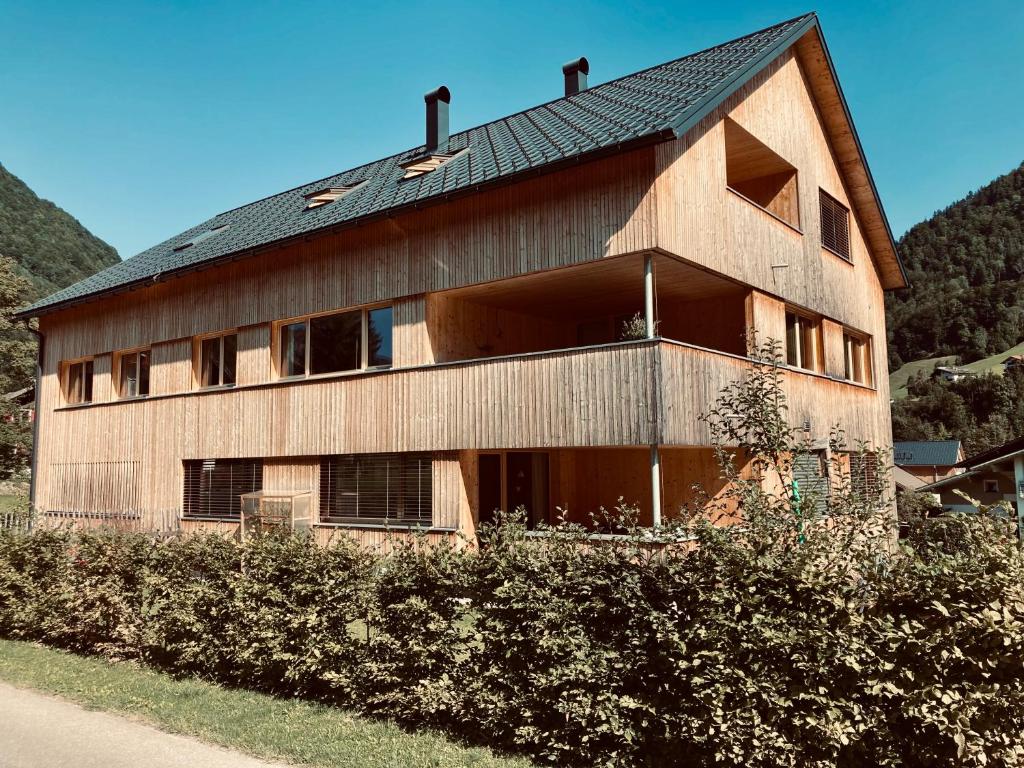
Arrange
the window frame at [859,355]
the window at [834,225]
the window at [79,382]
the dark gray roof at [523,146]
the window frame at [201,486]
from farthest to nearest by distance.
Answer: the window at [79,382]
the window frame at [859,355]
the window at [834,225]
the window frame at [201,486]
the dark gray roof at [523,146]

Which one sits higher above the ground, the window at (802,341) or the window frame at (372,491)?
the window at (802,341)

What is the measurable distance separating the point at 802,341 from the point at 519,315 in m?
6.27

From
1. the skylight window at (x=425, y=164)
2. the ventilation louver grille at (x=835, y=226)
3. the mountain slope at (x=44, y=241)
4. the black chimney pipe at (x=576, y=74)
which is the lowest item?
the ventilation louver grille at (x=835, y=226)

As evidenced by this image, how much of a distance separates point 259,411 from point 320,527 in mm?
3119

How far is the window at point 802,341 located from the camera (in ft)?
52.7

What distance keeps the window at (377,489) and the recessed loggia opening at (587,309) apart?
226cm

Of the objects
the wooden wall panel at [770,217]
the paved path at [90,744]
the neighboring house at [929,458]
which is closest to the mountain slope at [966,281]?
the neighboring house at [929,458]

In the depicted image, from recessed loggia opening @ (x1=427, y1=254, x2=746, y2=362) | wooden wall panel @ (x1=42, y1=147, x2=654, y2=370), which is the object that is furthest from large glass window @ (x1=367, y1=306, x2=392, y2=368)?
recessed loggia opening @ (x1=427, y1=254, x2=746, y2=362)

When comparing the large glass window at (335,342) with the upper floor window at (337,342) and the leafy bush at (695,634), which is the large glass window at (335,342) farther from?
the leafy bush at (695,634)

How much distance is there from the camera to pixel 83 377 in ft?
72.1

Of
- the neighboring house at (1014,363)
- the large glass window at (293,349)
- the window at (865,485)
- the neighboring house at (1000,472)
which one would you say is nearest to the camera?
the window at (865,485)

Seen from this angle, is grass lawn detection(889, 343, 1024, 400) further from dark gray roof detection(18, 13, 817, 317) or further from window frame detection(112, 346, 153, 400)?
window frame detection(112, 346, 153, 400)

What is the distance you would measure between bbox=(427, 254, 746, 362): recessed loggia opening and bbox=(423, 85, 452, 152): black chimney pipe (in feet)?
19.6

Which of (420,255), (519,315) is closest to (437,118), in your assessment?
(519,315)
